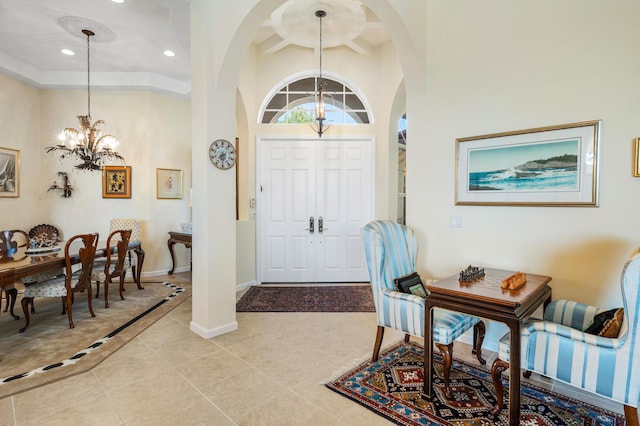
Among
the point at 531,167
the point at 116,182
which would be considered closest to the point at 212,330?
the point at 531,167

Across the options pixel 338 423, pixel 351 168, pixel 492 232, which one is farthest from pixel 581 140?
pixel 351 168

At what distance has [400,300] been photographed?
2527mm

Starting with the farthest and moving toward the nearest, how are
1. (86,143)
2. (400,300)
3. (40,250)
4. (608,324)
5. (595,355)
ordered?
1. (86,143)
2. (40,250)
3. (400,300)
4. (608,324)
5. (595,355)

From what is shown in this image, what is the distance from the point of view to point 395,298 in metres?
2.56

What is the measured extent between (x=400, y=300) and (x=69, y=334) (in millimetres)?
3422

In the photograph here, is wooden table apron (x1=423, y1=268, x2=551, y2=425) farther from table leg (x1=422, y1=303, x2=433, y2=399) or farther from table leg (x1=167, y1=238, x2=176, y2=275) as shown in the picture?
table leg (x1=167, y1=238, x2=176, y2=275)

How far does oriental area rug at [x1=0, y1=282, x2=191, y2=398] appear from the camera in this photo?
2.59m

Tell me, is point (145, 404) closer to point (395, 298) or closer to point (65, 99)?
point (395, 298)

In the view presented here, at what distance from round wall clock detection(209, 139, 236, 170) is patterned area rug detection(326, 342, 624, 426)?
2.32m

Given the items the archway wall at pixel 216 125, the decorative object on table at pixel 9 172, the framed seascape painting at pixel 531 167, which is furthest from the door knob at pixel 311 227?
the decorative object on table at pixel 9 172

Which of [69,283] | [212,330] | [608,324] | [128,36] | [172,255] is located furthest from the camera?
[172,255]

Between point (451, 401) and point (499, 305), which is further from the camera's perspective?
point (451, 401)

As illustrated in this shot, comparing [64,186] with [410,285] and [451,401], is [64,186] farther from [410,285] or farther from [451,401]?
[451,401]

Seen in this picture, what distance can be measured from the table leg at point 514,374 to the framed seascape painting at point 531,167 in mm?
1272
